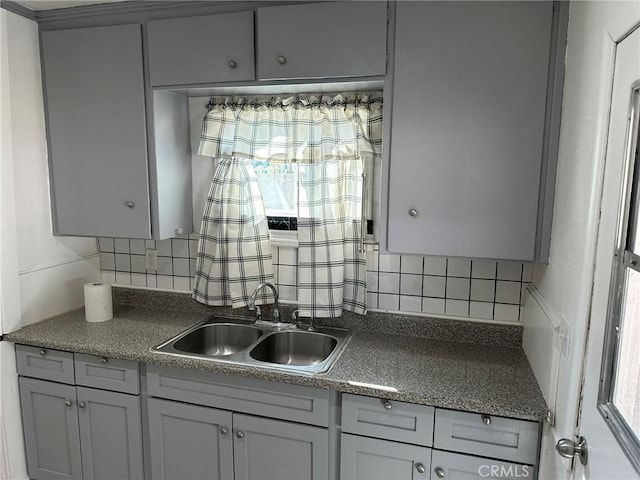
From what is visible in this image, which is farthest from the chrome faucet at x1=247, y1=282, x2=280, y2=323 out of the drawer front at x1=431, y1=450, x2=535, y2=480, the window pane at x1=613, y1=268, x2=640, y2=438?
the window pane at x1=613, y1=268, x2=640, y2=438

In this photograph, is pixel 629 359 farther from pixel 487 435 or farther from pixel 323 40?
pixel 323 40

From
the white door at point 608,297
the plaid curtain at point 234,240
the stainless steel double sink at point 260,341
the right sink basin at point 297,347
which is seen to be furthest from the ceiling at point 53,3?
the white door at point 608,297

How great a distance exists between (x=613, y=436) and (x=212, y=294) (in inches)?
67.4

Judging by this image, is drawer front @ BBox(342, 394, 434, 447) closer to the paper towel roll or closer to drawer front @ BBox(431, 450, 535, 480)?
drawer front @ BBox(431, 450, 535, 480)

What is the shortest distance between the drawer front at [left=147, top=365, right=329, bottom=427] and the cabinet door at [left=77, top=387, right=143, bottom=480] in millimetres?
179

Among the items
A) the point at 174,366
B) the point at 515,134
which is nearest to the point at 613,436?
the point at 515,134

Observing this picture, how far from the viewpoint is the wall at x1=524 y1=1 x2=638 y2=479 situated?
111 centimetres

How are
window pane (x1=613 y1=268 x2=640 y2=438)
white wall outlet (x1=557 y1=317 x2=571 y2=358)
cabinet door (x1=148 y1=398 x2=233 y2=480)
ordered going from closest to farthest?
window pane (x1=613 y1=268 x2=640 y2=438) < white wall outlet (x1=557 y1=317 x2=571 y2=358) < cabinet door (x1=148 y1=398 x2=233 y2=480)

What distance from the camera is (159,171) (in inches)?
79.3

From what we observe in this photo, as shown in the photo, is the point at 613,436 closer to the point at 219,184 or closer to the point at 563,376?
the point at 563,376

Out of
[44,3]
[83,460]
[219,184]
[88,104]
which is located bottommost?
[83,460]

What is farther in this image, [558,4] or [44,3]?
[44,3]

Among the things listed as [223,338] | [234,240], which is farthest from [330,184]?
[223,338]

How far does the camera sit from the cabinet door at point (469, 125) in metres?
1.52
